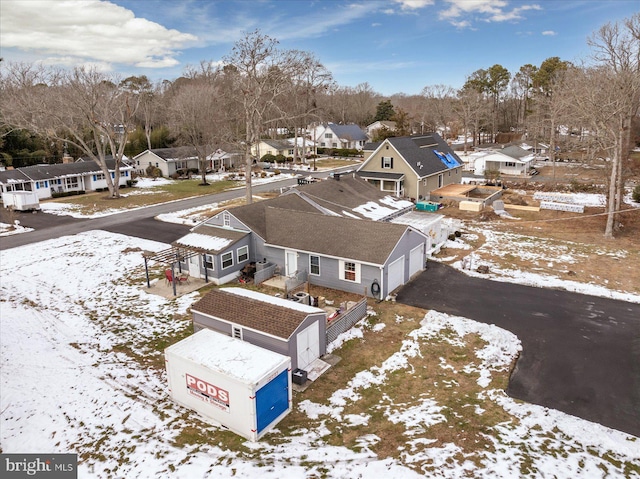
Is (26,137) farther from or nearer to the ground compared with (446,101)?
nearer to the ground

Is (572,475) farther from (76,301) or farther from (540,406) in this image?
(76,301)

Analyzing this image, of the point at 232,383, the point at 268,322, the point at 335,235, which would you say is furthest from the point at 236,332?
the point at 335,235

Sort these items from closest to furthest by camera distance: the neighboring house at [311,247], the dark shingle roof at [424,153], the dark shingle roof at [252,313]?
the dark shingle roof at [252,313], the neighboring house at [311,247], the dark shingle roof at [424,153]

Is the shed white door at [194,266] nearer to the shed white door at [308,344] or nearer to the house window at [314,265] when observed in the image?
the house window at [314,265]

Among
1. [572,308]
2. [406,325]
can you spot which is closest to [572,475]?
[406,325]

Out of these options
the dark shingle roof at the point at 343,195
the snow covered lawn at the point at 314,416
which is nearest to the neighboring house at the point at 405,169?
the dark shingle roof at the point at 343,195

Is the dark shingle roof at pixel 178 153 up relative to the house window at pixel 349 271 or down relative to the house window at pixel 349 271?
up

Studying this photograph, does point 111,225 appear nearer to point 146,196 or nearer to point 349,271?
point 146,196
